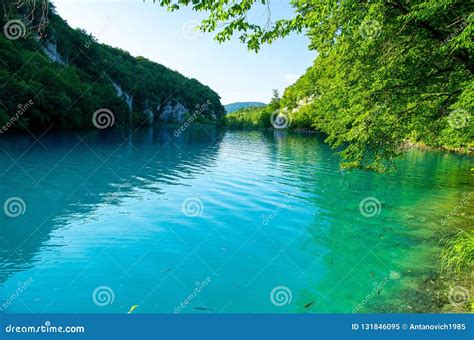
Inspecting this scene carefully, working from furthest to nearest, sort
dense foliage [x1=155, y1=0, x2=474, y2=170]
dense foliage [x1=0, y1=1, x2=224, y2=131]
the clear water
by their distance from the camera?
dense foliage [x1=0, y1=1, x2=224, y2=131] → the clear water → dense foliage [x1=155, y1=0, x2=474, y2=170]

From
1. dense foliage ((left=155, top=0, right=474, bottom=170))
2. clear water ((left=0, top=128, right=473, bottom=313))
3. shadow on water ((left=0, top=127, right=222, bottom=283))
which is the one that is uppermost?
dense foliage ((left=155, top=0, right=474, bottom=170))

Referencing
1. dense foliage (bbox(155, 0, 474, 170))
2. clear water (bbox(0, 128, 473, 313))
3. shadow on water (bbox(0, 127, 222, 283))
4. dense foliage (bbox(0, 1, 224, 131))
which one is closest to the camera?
dense foliage (bbox(155, 0, 474, 170))

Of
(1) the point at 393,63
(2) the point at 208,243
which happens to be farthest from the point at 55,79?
(1) the point at 393,63

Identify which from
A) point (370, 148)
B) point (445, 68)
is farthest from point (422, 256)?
point (445, 68)

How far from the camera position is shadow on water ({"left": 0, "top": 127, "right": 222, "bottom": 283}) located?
12648mm

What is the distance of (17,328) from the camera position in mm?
6555

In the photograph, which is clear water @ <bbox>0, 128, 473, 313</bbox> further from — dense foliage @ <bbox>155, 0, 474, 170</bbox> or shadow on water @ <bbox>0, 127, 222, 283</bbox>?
dense foliage @ <bbox>155, 0, 474, 170</bbox>

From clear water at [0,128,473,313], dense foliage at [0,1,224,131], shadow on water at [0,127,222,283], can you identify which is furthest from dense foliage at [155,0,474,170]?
shadow on water at [0,127,222,283]

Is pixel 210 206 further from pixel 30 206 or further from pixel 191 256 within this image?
pixel 30 206

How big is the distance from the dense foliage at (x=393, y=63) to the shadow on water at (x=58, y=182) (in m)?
11.0

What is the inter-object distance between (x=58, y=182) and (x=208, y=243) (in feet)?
47.7

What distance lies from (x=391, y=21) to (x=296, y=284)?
9.08 metres

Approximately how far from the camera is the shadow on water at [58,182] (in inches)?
498

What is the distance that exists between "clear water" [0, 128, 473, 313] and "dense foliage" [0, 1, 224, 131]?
7123 mm
